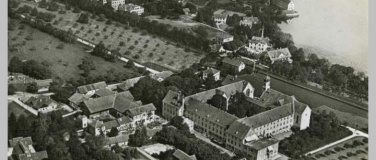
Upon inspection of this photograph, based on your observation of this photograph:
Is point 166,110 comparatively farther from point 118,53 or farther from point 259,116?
point 118,53

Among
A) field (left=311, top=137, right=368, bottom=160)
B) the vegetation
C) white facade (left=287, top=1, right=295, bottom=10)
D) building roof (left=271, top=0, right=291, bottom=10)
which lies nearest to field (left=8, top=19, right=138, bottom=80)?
the vegetation

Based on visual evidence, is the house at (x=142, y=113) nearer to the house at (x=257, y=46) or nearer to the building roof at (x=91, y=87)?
the building roof at (x=91, y=87)

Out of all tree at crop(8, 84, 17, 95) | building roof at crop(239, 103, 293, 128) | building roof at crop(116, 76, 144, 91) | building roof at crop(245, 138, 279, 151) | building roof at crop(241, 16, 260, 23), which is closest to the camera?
building roof at crop(245, 138, 279, 151)

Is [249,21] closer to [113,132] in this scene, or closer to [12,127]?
[113,132]

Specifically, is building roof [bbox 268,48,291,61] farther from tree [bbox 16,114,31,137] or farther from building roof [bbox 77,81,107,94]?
tree [bbox 16,114,31,137]

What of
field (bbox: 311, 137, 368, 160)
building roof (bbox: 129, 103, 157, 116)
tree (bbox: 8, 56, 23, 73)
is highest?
tree (bbox: 8, 56, 23, 73)

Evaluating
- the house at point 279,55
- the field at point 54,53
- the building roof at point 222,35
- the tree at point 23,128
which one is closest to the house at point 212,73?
the field at point 54,53

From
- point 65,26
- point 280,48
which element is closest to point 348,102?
point 280,48

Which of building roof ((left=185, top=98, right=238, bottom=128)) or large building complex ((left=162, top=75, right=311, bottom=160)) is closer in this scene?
large building complex ((left=162, top=75, right=311, bottom=160))
